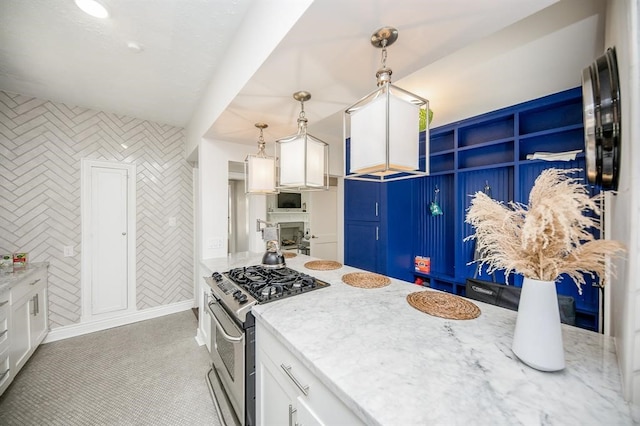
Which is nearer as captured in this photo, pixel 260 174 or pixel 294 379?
pixel 294 379

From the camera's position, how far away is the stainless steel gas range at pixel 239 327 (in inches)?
49.6

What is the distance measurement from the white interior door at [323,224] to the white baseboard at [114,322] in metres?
2.19

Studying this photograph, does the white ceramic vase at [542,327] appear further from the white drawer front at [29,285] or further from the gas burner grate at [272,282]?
the white drawer front at [29,285]

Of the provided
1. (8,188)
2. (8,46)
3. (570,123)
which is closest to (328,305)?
(570,123)

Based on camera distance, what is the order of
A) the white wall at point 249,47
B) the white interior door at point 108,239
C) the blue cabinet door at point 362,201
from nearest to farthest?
1. the white wall at point 249,47
2. the white interior door at point 108,239
3. the blue cabinet door at point 362,201

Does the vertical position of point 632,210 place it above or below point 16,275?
above

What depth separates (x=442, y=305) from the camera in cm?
118

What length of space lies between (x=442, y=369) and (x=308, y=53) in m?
1.44

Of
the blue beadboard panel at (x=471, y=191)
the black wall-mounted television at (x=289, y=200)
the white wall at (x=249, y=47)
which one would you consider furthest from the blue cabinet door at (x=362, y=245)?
the white wall at (x=249, y=47)

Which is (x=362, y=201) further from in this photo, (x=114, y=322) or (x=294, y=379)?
(x=114, y=322)

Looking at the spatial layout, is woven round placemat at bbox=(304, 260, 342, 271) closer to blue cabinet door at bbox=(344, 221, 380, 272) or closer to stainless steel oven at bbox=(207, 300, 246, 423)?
stainless steel oven at bbox=(207, 300, 246, 423)

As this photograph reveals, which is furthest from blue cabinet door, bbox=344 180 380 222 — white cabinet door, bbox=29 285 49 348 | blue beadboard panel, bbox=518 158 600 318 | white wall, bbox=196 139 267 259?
white cabinet door, bbox=29 285 49 348

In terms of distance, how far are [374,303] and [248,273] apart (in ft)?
3.27

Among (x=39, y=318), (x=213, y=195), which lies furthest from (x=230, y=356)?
(x=39, y=318)
